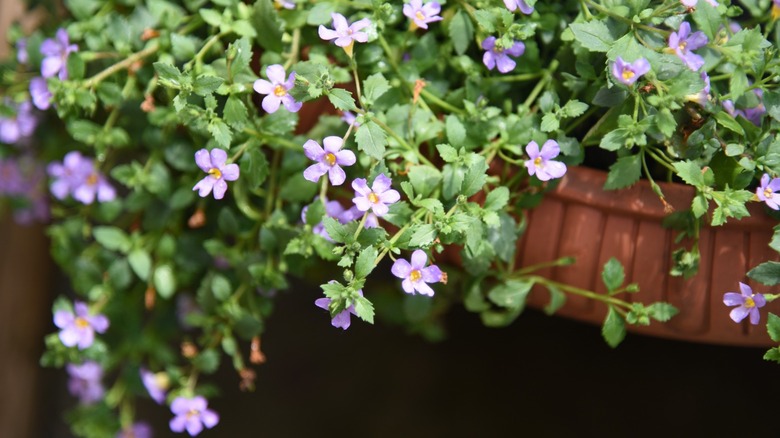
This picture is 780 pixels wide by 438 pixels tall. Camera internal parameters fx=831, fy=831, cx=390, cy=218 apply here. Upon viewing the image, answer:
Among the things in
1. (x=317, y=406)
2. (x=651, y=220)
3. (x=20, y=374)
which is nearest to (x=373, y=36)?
(x=651, y=220)

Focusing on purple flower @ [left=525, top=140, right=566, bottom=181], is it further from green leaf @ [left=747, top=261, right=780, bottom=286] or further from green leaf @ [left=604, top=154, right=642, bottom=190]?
green leaf @ [left=747, top=261, right=780, bottom=286]

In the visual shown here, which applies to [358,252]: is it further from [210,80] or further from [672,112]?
[672,112]

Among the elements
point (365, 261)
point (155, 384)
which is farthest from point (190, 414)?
point (365, 261)

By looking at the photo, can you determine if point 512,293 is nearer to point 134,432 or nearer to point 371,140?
point 371,140

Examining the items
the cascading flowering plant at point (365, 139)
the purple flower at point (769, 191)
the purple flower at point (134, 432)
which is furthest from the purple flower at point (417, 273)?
the purple flower at point (134, 432)

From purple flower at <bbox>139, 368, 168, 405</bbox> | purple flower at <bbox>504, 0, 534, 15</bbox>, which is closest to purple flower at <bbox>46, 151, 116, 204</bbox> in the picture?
purple flower at <bbox>139, 368, 168, 405</bbox>

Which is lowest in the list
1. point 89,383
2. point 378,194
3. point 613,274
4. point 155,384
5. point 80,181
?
point 89,383
